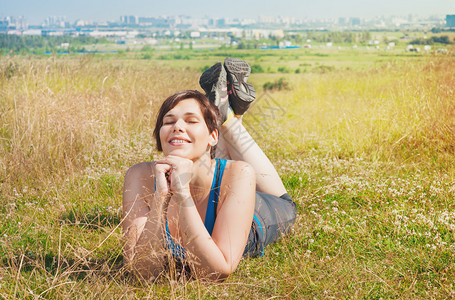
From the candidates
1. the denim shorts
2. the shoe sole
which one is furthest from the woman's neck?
the shoe sole

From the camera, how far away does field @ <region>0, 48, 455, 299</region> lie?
237cm

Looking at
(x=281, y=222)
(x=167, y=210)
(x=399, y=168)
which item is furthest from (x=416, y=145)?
(x=167, y=210)

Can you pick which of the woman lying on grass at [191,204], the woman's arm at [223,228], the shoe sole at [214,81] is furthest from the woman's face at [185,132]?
the shoe sole at [214,81]

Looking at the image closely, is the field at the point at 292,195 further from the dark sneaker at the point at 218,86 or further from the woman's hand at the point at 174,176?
the dark sneaker at the point at 218,86

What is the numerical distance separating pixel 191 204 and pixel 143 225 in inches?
17.2

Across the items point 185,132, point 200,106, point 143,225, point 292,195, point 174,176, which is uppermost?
point 200,106

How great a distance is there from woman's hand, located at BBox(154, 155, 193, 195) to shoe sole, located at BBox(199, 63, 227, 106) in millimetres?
1114

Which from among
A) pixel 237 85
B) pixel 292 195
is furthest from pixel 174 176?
pixel 292 195

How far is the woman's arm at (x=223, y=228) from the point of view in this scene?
2139 mm

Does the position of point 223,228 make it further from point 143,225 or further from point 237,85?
point 237,85

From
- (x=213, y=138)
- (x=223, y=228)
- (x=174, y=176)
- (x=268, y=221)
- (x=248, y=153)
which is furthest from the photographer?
(x=248, y=153)

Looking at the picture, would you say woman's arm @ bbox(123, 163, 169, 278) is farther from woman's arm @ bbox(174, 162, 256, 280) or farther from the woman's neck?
the woman's neck

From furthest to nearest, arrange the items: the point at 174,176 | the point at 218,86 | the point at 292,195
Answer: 1. the point at 292,195
2. the point at 218,86
3. the point at 174,176

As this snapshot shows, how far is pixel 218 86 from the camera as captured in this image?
3268 millimetres
